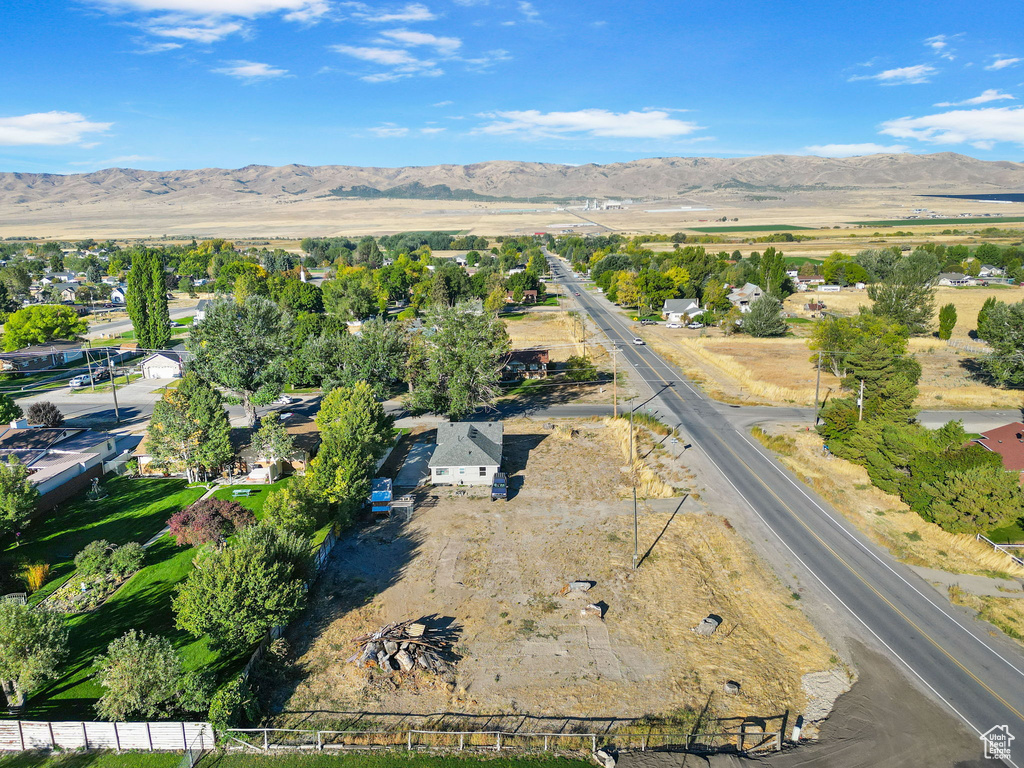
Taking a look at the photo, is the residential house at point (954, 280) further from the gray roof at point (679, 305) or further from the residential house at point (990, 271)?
the gray roof at point (679, 305)

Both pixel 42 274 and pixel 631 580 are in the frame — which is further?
pixel 42 274

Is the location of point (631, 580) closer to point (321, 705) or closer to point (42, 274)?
point (321, 705)

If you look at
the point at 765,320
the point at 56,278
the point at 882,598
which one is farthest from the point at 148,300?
the point at 56,278

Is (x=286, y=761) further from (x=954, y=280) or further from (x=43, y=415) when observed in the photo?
(x=954, y=280)

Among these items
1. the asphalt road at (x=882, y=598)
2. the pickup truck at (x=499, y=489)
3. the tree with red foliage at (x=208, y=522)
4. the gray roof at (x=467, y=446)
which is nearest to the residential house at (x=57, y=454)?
the tree with red foliage at (x=208, y=522)

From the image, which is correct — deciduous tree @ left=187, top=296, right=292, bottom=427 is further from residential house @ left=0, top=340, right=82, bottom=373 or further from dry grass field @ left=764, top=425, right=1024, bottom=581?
dry grass field @ left=764, top=425, right=1024, bottom=581

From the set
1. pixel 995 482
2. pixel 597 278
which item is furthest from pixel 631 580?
pixel 597 278
